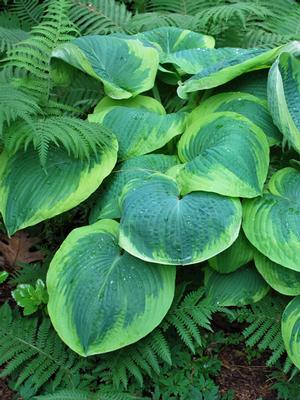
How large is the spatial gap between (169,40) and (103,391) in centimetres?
185

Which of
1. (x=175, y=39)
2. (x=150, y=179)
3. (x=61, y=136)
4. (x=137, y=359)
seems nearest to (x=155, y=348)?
(x=137, y=359)

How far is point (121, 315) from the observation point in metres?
2.13

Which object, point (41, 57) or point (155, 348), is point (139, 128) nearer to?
point (41, 57)

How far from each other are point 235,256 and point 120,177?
0.61 metres

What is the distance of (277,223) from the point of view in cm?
228

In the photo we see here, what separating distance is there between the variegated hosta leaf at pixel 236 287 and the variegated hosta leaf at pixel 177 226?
33 cm

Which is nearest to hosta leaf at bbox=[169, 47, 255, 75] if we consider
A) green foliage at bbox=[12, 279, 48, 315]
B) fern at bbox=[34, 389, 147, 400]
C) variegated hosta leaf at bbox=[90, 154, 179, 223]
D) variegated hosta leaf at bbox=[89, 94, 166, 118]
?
variegated hosta leaf at bbox=[89, 94, 166, 118]

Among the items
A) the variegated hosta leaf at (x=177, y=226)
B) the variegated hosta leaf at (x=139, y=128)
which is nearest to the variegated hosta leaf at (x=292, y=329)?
the variegated hosta leaf at (x=177, y=226)

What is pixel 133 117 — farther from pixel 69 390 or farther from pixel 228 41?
pixel 69 390

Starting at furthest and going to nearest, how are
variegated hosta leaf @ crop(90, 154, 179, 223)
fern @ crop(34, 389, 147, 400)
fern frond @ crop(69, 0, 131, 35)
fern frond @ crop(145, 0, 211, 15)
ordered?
fern frond @ crop(145, 0, 211, 15)
fern frond @ crop(69, 0, 131, 35)
variegated hosta leaf @ crop(90, 154, 179, 223)
fern @ crop(34, 389, 147, 400)

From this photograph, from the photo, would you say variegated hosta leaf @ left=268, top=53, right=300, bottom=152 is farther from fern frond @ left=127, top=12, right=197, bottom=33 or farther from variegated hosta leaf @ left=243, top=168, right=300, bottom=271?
fern frond @ left=127, top=12, right=197, bottom=33

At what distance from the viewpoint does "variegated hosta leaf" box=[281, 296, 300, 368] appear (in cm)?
215

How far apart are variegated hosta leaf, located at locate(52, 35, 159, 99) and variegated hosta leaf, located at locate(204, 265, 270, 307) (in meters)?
0.94

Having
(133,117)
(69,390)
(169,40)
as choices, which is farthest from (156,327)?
(169,40)
